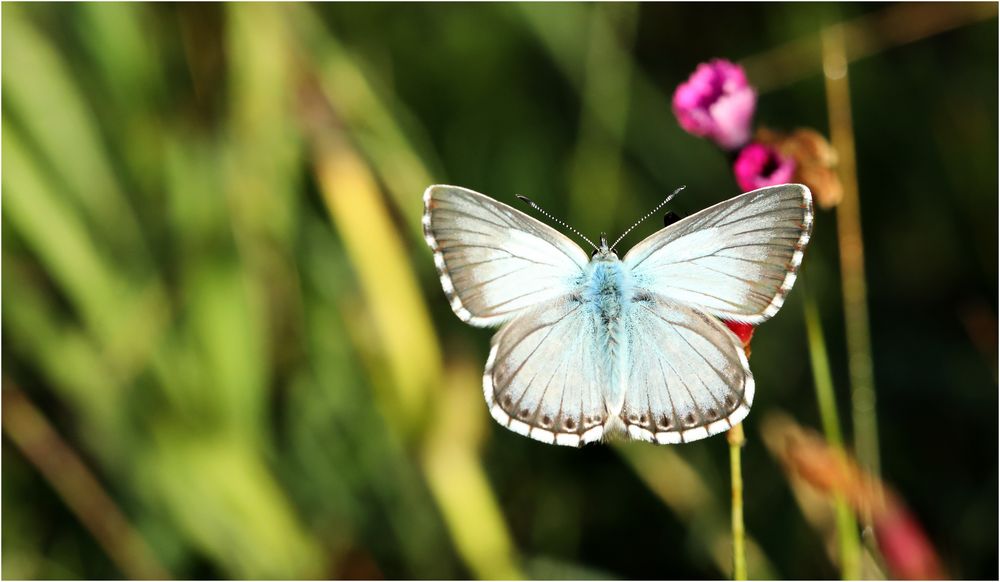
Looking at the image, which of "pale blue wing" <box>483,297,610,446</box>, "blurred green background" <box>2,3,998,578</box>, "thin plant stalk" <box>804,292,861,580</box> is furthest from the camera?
"blurred green background" <box>2,3,998,578</box>

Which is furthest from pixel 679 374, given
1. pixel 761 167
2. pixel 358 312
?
pixel 358 312

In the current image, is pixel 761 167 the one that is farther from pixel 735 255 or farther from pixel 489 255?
pixel 489 255

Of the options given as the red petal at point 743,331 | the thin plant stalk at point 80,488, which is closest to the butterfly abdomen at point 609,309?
the red petal at point 743,331

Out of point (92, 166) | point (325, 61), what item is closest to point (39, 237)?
point (92, 166)

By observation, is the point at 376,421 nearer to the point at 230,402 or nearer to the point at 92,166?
the point at 230,402

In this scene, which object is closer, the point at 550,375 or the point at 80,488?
the point at 550,375

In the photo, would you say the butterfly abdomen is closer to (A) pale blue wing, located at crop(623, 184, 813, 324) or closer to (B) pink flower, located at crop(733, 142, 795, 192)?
(A) pale blue wing, located at crop(623, 184, 813, 324)

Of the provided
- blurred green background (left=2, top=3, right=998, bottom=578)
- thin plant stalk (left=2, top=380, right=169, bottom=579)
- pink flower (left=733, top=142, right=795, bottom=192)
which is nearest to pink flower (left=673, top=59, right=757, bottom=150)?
pink flower (left=733, top=142, right=795, bottom=192)
